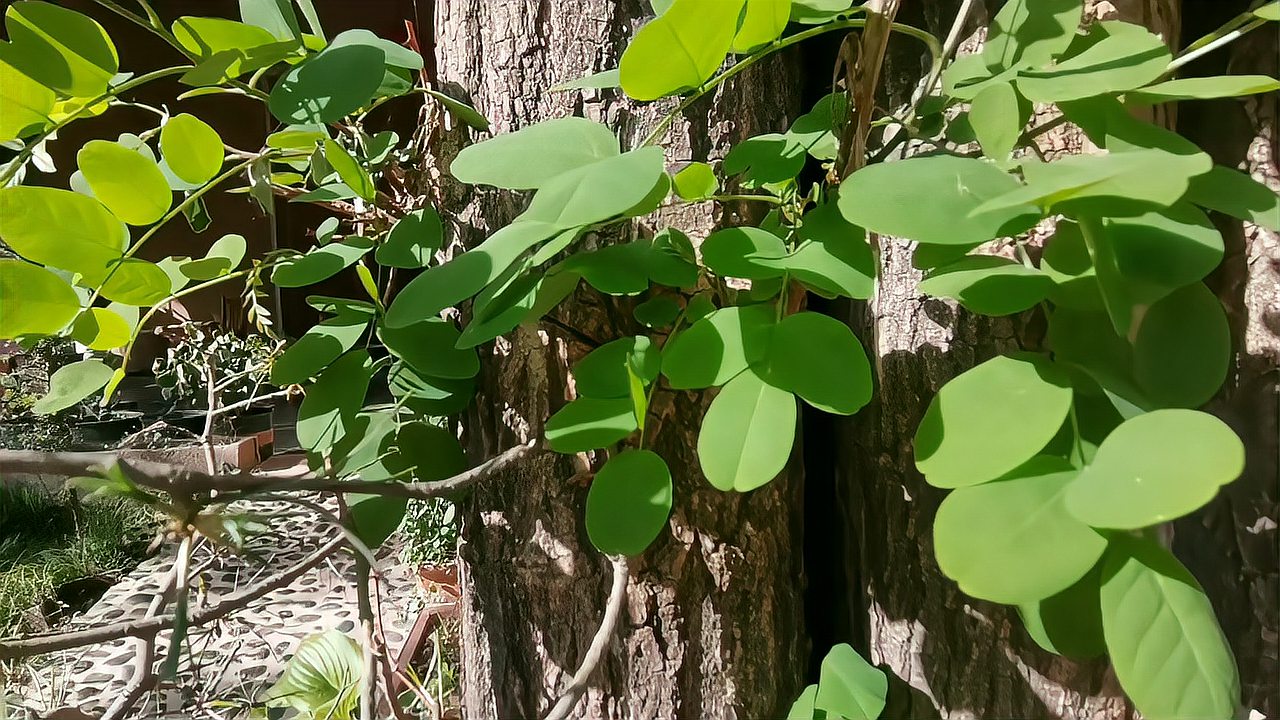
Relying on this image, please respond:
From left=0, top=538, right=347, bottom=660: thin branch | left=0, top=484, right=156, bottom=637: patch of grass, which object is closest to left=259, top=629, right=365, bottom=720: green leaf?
left=0, top=484, right=156, bottom=637: patch of grass

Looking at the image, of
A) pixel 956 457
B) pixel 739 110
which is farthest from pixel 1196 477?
pixel 739 110

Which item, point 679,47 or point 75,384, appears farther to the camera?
point 75,384

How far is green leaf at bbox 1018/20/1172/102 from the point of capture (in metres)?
0.25

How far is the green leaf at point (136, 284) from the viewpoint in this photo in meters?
0.33

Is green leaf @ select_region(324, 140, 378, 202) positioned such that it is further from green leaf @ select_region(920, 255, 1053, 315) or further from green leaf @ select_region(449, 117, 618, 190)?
green leaf @ select_region(920, 255, 1053, 315)

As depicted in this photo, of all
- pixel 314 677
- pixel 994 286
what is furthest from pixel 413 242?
pixel 314 677

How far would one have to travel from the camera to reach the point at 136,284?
339 millimetres

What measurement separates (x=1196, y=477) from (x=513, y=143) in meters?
0.24

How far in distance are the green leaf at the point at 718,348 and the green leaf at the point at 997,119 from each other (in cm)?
9

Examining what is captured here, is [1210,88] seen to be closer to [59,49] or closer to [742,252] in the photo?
[742,252]

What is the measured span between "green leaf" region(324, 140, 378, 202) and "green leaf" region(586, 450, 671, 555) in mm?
166

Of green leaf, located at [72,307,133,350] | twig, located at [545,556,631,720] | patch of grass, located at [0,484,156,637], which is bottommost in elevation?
patch of grass, located at [0,484,156,637]

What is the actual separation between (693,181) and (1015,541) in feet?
0.57

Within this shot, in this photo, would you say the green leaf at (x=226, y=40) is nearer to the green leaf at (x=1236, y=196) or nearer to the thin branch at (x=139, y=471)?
the thin branch at (x=139, y=471)
